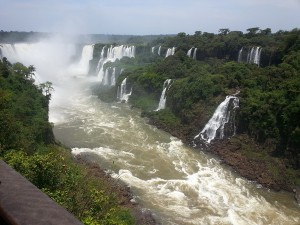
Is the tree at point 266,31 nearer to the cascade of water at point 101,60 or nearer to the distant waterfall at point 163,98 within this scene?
the distant waterfall at point 163,98

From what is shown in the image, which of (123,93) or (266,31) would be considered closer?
(123,93)

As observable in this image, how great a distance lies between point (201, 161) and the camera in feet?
74.8

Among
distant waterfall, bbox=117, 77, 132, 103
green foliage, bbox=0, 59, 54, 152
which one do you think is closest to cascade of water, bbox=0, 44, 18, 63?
distant waterfall, bbox=117, 77, 132, 103

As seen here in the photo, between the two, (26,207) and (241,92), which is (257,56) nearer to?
(241,92)

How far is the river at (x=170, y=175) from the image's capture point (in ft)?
53.5

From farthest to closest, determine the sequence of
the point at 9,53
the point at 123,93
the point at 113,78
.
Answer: the point at 9,53, the point at 113,78, the point at 123,93

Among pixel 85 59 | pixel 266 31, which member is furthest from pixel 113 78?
pixel 266 31

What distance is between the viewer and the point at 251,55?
3919 centimetres

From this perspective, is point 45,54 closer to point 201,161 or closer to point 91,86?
point 91,86

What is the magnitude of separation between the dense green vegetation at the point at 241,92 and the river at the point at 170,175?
9.77 ft

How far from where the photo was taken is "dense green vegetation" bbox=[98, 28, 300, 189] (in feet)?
77.4

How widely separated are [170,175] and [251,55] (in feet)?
79.8

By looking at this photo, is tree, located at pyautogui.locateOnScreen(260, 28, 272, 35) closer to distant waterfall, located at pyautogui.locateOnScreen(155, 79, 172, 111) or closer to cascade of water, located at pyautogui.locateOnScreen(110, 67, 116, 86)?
distant waterfall, located at pyautogui.locateOnScreen(155, 79, 172, 111)

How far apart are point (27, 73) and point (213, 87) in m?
16.6
